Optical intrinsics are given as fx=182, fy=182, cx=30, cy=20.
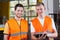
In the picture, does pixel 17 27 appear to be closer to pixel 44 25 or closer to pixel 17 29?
pixel 17 29

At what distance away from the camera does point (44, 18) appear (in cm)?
408

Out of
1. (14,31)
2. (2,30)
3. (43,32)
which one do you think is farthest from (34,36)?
(2,30)

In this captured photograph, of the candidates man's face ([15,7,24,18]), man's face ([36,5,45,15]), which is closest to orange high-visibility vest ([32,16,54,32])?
man's face ([36,5,45,15])

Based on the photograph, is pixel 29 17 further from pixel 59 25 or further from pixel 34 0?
pixel 59 25

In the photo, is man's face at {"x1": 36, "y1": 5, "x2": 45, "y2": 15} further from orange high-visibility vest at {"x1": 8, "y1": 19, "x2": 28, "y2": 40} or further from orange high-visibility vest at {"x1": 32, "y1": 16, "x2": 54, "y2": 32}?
orange high-visibility vest at {"x1": 8, "y1": 19, "x2": 28, "y2": 40}

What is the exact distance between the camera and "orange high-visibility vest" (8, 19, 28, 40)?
3.89 meters

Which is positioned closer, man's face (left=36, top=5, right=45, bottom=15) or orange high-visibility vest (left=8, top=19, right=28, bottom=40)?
orange high-visibility vest (left=8, top=19, right=28, bottom=40)

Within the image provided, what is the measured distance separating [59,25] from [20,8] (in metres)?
0.99

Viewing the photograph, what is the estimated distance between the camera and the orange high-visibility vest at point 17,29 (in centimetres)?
389

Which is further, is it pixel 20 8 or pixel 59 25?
pixel 59 25

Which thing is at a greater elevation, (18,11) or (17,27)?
(18,11)

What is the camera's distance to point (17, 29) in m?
3.92

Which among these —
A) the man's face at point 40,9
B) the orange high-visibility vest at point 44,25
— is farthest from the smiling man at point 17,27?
the man's face at point 40,9

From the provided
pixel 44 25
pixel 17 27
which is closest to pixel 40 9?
pixel 44 25
